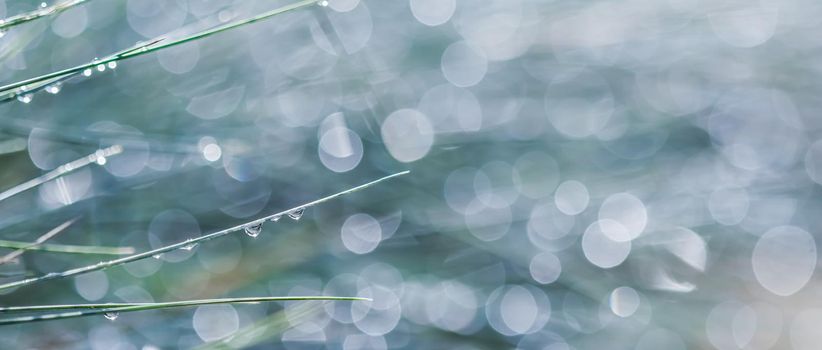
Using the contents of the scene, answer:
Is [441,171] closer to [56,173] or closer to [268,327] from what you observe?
[268,327]

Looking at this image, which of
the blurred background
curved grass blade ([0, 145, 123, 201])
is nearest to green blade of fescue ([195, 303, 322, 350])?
the blurred background

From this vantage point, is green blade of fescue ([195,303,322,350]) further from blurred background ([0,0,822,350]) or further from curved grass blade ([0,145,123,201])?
curved grass blade ([0,145,123,201])

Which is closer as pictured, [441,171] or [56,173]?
[56,173]

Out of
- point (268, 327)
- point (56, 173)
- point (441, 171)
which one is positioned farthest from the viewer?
point (441, 171)

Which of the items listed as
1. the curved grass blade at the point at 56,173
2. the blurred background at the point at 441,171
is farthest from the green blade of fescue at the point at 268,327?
the curved grass blade at the point at 56,173

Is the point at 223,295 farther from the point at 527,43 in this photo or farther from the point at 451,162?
the point at 527,43

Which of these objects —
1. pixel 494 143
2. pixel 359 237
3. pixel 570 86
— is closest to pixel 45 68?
pixel 359 237

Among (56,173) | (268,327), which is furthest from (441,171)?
(56,173)

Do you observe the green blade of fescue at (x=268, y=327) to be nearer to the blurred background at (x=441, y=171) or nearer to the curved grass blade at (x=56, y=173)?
the blurred background at (x=441, y=171)
